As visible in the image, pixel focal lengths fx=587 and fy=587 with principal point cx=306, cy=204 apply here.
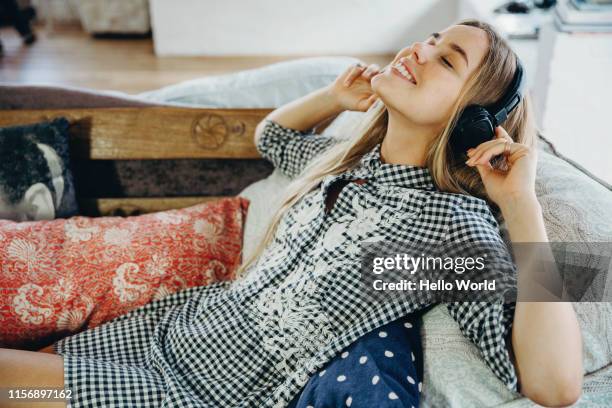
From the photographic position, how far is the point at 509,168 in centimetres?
99

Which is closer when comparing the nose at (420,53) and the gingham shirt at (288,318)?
the gingham shirt at (288,318)

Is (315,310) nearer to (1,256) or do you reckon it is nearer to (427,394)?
(427,394)

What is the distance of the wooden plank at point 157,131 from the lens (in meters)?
1.58

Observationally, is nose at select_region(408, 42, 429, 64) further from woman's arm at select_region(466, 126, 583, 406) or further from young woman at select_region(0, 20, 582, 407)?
woman's arm at select_region(466, 126, 583, 406)

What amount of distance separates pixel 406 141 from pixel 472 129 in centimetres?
17

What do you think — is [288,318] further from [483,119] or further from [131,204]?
[131,204]

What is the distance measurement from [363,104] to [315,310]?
0.54 meters

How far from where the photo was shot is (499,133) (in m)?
1.03

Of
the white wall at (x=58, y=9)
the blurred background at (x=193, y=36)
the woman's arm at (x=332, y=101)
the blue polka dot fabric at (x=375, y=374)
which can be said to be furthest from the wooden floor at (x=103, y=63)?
the blue polka dot fabric at (x=375, y=374)

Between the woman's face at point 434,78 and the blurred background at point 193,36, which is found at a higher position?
the woman's face at point 434,78

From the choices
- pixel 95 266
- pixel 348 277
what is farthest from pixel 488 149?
pixel 95 266

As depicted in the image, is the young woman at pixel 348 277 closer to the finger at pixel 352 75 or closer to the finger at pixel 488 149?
the finger at pixel 488 149

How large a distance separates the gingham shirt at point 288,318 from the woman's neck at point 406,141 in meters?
0.04

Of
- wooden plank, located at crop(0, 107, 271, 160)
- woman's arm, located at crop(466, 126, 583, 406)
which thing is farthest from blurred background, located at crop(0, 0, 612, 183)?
woman's arm, located at crop(466, 126, 583, 406)
